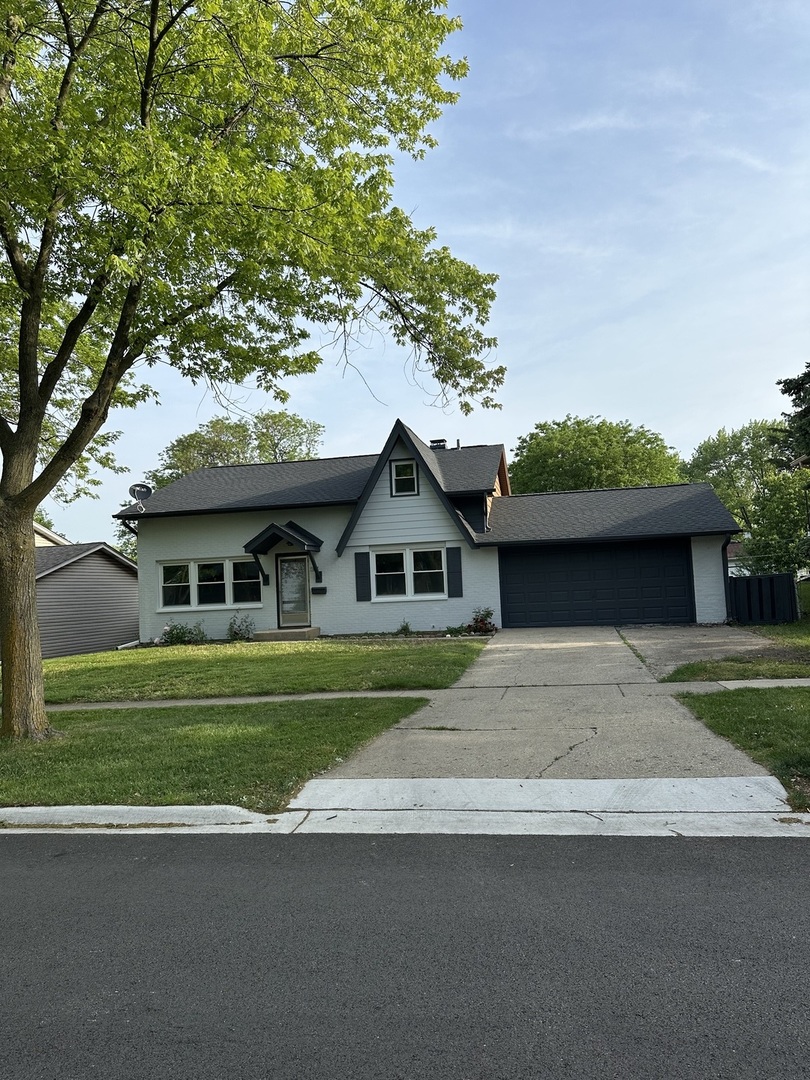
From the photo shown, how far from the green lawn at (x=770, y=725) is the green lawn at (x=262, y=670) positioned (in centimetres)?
421

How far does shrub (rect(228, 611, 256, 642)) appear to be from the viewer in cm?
2267

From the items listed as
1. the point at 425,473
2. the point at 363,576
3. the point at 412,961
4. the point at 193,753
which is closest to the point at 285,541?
the point at 363,576

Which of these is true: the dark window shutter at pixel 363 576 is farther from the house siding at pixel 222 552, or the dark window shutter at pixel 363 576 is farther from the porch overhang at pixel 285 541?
the porch overhang at pixel 285 541

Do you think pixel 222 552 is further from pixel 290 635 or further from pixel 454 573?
pixel 454 573

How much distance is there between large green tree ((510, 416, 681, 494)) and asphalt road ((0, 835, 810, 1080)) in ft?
139

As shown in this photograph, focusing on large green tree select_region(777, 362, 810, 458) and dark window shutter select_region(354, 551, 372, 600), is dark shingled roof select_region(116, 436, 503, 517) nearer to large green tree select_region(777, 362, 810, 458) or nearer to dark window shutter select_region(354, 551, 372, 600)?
dark window shutter select_region(354, 551, 372, 600)

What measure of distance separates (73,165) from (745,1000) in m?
8.53

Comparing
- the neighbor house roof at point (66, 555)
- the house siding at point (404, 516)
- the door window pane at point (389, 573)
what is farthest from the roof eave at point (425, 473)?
the neighbor house roof at point (66, 555)

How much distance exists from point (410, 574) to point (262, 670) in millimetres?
8506

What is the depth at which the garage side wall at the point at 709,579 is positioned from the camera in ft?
66.6

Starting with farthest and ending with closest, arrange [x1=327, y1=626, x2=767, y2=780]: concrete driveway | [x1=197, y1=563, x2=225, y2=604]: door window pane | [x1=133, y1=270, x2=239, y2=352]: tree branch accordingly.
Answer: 1. [x1=197, y1=563, x2=225, y2=604]: door window pane
2. [x1=133, y1=270, x2=239, y2=352]: tree branch
3. [x1=327, y1=626, x2=767, y2=780]: concrete driveway

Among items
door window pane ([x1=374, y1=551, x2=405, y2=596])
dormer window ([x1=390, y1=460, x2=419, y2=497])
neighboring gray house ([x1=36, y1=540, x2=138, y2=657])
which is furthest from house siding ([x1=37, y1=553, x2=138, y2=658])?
dormer window ([x1=390, y1=460, x2=419, y2=497])

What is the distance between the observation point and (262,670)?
14297mm

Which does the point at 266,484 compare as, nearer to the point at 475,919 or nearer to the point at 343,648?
the point at 343,648
